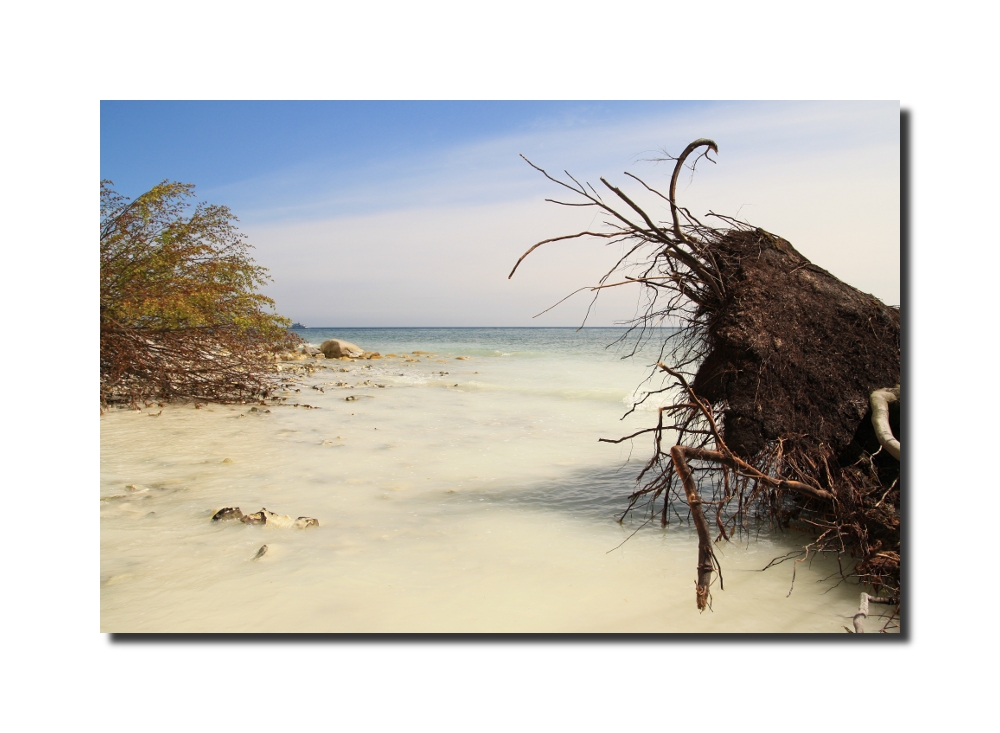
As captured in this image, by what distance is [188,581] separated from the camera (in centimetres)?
311

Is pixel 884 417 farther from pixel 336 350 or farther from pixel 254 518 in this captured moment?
pixel 336 350

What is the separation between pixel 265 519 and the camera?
4004mm

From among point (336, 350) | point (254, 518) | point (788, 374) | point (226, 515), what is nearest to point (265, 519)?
point (254, 518)

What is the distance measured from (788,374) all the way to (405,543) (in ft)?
8.68

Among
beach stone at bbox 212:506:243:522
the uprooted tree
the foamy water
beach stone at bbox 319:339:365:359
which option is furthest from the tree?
beach stone at bbox 319:339:365:359

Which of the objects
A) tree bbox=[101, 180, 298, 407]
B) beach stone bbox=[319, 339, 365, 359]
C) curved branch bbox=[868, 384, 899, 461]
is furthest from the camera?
beach stone bbox=[319, 339, 365, 359]

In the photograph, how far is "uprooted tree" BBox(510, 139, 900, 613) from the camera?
3281 millimetres

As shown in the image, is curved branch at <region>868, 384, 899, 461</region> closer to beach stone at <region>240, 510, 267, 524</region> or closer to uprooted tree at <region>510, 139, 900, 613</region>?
uprooted tree at <region>510, 139, 900, 613</region>

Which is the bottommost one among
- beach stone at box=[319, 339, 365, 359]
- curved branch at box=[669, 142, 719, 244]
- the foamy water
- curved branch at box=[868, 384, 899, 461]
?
the foamy water

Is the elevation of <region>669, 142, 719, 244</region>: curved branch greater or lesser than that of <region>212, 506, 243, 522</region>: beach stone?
greater

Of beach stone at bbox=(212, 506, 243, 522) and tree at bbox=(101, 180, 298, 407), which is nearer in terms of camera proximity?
beach stone at bbox=(212, 506, 243, 522)

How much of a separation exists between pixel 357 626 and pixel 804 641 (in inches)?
80.7

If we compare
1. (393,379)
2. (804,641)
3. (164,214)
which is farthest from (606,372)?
(804,641)
